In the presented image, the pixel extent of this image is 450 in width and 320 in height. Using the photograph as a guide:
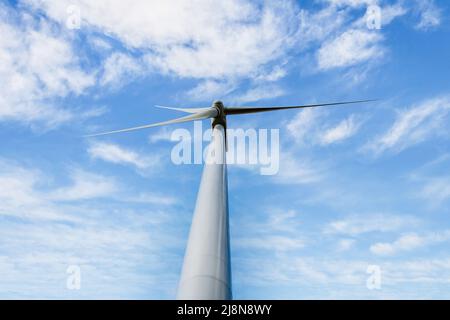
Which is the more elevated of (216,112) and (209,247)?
(216,112)

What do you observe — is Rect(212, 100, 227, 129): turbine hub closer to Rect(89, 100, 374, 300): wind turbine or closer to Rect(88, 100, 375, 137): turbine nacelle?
Rect(88, 100, 375, 137): turbine nacelle

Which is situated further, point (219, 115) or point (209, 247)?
point (219, 115)

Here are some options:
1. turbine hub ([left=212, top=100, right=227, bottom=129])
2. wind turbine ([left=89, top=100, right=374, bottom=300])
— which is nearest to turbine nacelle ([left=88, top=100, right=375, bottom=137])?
turbine hub ([left=212, top=100, right=227, bottom=129])

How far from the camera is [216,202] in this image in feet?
50.2

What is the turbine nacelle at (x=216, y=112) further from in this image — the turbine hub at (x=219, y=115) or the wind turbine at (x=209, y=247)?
the wind turbine at (x=209, y=247)

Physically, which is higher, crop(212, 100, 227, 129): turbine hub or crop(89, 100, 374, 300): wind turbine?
crop(212, 100, 227, 129): turbine hub

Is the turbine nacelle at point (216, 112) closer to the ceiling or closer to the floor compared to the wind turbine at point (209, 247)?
closer to the ceiling

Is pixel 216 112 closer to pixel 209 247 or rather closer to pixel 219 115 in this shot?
pixel 219 115

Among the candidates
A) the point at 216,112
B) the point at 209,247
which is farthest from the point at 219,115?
the point at 209,247

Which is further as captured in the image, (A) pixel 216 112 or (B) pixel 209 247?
(A) pixel 216 112

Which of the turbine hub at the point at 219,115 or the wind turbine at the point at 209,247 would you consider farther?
the turbine hub at the point at 219,115

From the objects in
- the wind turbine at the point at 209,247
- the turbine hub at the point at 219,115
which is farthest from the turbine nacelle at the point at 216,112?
the wind turbine at the point at 209,247
